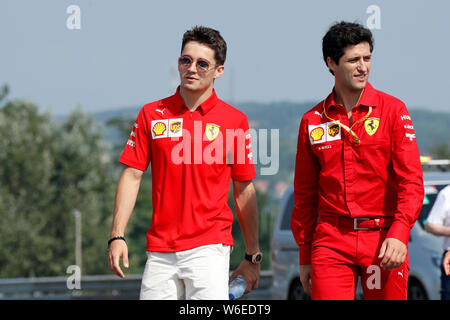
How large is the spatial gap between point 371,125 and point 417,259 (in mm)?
5630

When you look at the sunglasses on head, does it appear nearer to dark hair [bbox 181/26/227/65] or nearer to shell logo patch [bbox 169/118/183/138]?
dark hair [bbox 181/26/227/65]

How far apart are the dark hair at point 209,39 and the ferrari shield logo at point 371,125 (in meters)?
0.93

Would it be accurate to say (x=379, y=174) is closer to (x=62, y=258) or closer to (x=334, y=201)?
(x=334, y=201)

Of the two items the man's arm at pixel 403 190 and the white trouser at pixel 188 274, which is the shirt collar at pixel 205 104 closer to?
the white trouser at pixel 188 274

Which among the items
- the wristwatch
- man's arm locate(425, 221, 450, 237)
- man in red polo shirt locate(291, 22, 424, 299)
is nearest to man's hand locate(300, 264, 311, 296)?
man in red polo shirt locate(291, 22, 424, 299)

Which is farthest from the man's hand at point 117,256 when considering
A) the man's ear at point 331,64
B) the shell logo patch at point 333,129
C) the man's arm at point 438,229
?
the man's arm at point 438,229

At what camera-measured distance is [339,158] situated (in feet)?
18.2

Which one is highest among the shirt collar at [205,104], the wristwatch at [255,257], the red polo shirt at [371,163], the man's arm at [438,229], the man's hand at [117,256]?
the shirt collar at [205,104]

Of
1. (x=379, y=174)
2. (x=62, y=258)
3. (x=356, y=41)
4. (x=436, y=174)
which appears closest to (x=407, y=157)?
(x=379, y=174)

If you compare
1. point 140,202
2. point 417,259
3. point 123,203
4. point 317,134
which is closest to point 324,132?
point 317,134

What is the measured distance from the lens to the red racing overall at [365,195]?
538 cm

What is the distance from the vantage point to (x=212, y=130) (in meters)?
5.59

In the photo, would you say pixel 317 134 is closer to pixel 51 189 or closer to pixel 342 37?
pixel 342 37
